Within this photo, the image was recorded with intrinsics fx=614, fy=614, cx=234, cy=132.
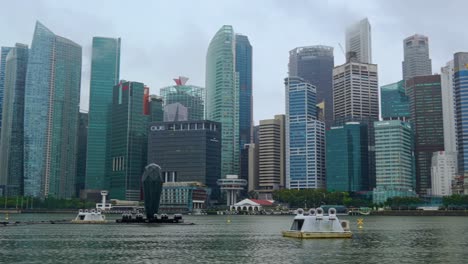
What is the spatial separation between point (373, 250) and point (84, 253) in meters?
46.1

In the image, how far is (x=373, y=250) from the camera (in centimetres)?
10025

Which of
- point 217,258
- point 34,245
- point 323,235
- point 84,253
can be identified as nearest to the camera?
point 217,258

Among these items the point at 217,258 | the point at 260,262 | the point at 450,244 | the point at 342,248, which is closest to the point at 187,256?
the point at 217,258

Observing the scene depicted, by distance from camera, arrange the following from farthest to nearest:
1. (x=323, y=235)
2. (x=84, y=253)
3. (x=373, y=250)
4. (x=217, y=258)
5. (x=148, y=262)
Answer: (x=323, y=235), (x=373, y=250), (x=84, y=253), (x=217, y=258), (x=148, y=262)

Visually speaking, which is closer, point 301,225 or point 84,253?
point 84,253

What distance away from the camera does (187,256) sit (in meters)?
89.5

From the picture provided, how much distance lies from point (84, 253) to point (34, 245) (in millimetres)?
21831

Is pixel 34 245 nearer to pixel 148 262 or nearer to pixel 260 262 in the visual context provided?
pixel 148 262

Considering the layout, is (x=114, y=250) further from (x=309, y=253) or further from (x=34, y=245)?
(x=309, y=253)

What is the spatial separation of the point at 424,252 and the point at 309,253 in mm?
19784

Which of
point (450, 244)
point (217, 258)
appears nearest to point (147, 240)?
point (217, 258)

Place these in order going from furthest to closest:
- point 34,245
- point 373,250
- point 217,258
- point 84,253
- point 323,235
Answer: point 323,235 < point 34,245 < point 373,250 < point 84,253 < point 217,258

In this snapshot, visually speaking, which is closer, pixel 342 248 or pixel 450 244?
pixel 342 248

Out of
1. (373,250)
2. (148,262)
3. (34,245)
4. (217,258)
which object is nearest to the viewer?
(148,262)
